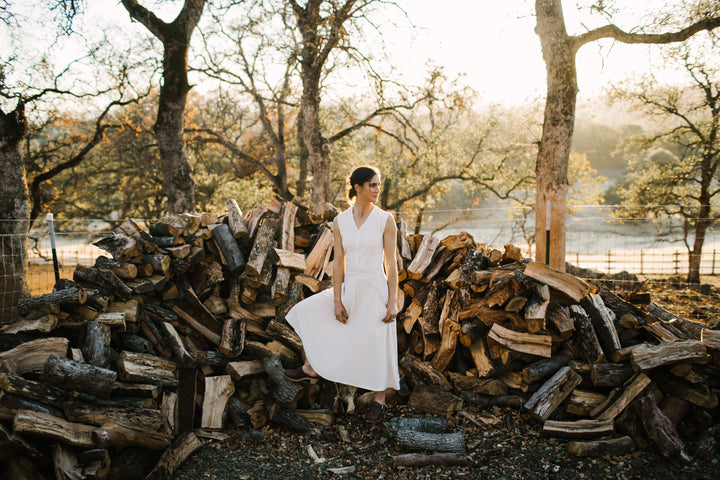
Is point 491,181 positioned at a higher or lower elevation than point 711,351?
higher

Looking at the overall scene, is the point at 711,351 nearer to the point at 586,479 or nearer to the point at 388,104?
the point at 586,479

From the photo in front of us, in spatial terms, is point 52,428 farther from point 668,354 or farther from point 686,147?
point 686,147

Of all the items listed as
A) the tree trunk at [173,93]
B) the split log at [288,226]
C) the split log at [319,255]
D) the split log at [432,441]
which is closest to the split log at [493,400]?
the split log at [432,441]

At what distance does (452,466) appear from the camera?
3.01m

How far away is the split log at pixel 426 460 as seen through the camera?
3.01 meters

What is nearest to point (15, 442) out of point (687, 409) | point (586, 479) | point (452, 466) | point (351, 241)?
point (351, 241)

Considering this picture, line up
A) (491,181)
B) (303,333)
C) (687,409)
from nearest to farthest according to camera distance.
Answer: (687,409), (303,333), (491,181)

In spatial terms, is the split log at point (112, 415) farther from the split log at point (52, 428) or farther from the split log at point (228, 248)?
the split log at point (228, 248)

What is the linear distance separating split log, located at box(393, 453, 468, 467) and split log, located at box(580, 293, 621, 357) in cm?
157

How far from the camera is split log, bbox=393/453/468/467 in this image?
3.01 m

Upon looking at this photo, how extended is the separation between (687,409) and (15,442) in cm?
449

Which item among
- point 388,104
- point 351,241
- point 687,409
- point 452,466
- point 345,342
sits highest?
point 388,104

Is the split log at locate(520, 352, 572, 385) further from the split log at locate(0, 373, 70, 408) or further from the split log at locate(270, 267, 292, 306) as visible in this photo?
the split log at locate(0, 373, 70, 408)

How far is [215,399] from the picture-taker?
138 inches
